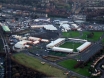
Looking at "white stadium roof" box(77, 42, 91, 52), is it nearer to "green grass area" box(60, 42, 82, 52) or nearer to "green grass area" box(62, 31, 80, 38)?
"green grass area" box(60, 42, 82, 52)

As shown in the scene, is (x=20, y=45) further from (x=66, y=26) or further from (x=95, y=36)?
(x=66, y=26)

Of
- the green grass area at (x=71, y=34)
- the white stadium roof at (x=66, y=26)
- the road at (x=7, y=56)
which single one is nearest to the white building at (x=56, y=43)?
the green grass area at (x=71, y=34)

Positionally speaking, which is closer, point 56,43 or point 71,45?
point 56,43

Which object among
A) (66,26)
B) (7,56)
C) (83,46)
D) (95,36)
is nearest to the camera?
(7,56)

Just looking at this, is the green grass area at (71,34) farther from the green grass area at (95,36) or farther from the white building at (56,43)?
the white building at (56,43)

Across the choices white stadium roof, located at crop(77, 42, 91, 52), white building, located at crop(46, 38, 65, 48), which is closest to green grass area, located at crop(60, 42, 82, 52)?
white building, located at crop(46, 38, 65, 48)

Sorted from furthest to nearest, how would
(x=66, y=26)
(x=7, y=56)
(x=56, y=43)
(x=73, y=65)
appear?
(x=66, y=26)
(x=56, y=43)
(x=7, y=56)
(x=73, y=65)

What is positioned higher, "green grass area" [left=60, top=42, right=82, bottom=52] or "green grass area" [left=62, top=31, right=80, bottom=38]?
"green grass area" [left=62, top=31, right=80, bottom=38]

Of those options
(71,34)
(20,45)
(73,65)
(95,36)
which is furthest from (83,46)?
(20,45)
